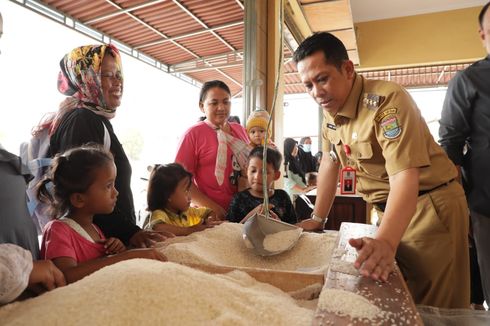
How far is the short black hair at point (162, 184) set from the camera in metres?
1.56

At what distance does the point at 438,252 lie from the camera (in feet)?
3.96

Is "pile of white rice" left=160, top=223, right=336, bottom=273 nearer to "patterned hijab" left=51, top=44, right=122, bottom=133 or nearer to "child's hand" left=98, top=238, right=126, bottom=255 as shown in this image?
"child's hand" left=98, top=238, right=126, bottom=255

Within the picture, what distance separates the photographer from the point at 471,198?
161cm

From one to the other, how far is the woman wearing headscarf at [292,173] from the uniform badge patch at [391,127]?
2831 millimetres

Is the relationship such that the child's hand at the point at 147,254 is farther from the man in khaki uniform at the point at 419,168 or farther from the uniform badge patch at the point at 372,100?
the uniform badge patch at the point at 372,100

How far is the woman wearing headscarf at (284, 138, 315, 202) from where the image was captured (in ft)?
13.2

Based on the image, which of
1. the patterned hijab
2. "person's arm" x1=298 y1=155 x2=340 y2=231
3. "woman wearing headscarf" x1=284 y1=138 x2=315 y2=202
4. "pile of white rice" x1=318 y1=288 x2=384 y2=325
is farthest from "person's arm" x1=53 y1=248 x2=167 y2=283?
"woman wearing headscarf" x1=284 y1=138 x2=315 y2=202

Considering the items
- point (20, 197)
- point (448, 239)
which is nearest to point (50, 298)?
point (20, 197)

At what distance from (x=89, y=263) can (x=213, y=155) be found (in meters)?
1.05

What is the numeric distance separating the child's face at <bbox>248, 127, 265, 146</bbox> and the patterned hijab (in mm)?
1192

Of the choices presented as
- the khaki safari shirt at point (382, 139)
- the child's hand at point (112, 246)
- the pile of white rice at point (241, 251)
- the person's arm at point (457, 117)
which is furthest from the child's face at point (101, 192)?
the person's arm at point (457, 117)

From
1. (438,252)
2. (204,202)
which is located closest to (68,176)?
(204,202)

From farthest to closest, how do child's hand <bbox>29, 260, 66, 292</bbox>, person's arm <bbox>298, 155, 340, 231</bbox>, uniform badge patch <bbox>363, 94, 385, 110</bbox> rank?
person's arm <bbox>298, 155, 340, 231</bbox>, uniform badge patch <bbox>363, 94, 385, 110</bbox>, child's hand <bbox>29, 260, 66, 292</bbox>

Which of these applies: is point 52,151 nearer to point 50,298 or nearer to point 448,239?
point 50,298
